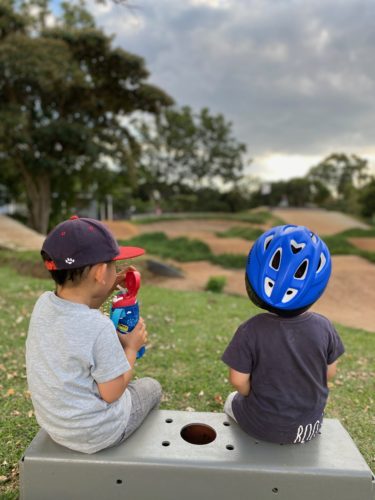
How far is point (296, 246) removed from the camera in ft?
5.26

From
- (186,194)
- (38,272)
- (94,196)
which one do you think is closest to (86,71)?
(94,196)

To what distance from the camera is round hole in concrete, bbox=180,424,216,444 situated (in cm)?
191

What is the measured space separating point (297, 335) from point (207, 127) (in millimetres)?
36038

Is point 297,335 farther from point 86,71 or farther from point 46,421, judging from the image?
point 86,71

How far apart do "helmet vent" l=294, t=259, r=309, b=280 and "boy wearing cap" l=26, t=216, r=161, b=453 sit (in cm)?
69

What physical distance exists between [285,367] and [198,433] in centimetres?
60

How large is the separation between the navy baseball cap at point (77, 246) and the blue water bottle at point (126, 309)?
10.1 inches

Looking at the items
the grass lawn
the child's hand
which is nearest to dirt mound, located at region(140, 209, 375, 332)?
the grass lawn

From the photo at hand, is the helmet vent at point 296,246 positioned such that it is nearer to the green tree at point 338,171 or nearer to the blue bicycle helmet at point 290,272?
the blue bicycle helmet at point 290,272

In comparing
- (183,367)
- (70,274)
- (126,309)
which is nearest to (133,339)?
(126,309)

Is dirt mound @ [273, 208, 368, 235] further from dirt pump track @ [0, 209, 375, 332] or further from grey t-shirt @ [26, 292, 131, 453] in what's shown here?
grey t-shirt @ [26, 292, 131, 453]

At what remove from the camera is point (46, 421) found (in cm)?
162

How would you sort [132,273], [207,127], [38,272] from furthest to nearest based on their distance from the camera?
[207,127] < [38,272] < [132,273]

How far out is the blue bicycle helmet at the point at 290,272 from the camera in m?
1.59
